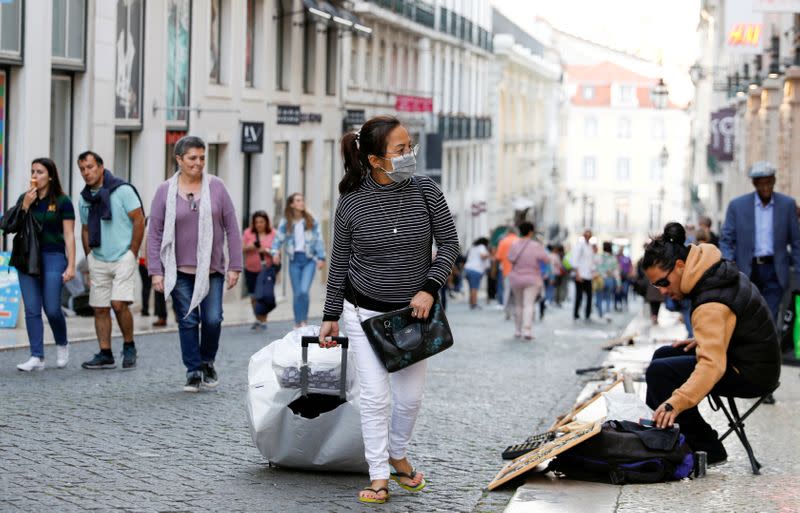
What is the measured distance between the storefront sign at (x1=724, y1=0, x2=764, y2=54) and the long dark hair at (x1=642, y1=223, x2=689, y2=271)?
23239 millimetres

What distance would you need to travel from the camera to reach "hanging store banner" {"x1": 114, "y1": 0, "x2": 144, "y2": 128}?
23484mm

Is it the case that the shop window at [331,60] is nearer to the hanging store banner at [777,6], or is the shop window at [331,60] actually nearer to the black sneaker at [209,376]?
the hanging store banner at [777,6]

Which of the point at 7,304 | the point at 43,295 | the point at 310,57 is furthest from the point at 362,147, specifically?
the point at 310,57

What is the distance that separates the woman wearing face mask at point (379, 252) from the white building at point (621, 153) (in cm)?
10792

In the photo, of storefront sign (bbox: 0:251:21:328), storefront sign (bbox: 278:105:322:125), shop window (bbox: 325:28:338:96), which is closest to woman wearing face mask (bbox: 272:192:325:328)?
storefront sign (bbox: 0:251:21:328)

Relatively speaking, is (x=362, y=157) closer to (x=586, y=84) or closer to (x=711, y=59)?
(x=711, y=59)

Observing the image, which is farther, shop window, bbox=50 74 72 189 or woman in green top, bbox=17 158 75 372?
shop window, bbox=50 74 72 189

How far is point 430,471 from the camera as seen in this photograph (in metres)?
9.00

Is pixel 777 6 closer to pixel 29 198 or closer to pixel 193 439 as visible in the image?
pixel 29 198

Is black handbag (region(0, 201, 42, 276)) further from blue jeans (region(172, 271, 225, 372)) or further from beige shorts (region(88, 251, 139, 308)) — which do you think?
blue jeans (region(172, 271, 225, 372))

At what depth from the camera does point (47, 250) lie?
507 inches

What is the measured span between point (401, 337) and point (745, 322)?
6.12ft

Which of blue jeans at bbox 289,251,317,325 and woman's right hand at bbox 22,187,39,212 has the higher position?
woman's right hand at bbox 22,187,39,212

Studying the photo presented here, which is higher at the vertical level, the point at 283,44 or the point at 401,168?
the point at 283,44
